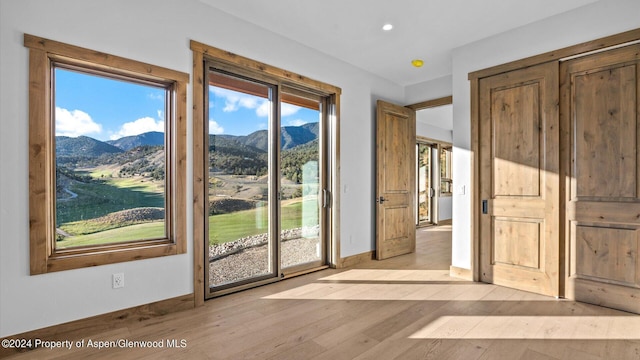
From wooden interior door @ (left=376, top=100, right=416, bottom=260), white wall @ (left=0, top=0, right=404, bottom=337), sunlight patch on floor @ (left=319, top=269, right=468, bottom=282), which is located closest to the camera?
white wall @ (left=0, top=0, right=404, bottom=337)

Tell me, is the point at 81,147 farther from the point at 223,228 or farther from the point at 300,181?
the point at 300,181

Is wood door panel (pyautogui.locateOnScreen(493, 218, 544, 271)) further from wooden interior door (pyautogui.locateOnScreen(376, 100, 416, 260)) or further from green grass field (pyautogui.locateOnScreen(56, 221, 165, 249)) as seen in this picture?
green grass field (pyautogui.locateOnScreen(56, 221, 165, 249))

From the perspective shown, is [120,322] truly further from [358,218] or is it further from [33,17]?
[358,218]

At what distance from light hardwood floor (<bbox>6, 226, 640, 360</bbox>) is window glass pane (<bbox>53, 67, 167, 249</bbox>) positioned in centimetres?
86

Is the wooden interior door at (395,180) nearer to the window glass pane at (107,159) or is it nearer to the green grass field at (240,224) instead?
the green grass field at (240,224)

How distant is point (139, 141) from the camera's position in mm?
2953

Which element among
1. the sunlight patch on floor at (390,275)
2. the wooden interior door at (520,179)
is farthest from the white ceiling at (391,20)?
the sunlight patch on floor at (390,275)

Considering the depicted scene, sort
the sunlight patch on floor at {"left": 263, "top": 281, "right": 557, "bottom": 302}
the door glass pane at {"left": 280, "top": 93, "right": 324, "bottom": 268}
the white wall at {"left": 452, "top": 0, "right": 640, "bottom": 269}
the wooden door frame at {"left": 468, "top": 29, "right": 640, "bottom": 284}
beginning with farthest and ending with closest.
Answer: the door glass pane at {"left": 280, "top": 93, "right": 324, "bottom": 268}
the sunlight patch on floor at {"left": 263, "top": 281, "right": 557, "bottom": 302}
the wooden door frame at {"left": 468, "top": 29, "right": 640, "bottom": 284}
the white wall at {"left": 452, "top": 0, "right": 640, "bottom": 269}

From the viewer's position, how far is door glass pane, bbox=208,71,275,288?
11.1ft

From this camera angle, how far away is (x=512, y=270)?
3584 mm

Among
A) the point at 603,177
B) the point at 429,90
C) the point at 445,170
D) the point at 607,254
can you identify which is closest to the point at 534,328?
the point at 607,254

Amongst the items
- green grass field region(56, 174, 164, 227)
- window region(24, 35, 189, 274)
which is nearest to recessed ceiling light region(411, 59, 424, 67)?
window region(24, 35, 189, 274)

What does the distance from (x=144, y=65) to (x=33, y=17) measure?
734mm

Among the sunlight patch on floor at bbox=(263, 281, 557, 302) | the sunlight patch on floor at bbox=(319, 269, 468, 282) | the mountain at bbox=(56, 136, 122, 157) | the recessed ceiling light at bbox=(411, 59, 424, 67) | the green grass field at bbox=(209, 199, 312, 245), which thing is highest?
the recessed ceiling light at bbox=(411, 59, 424, 67)
